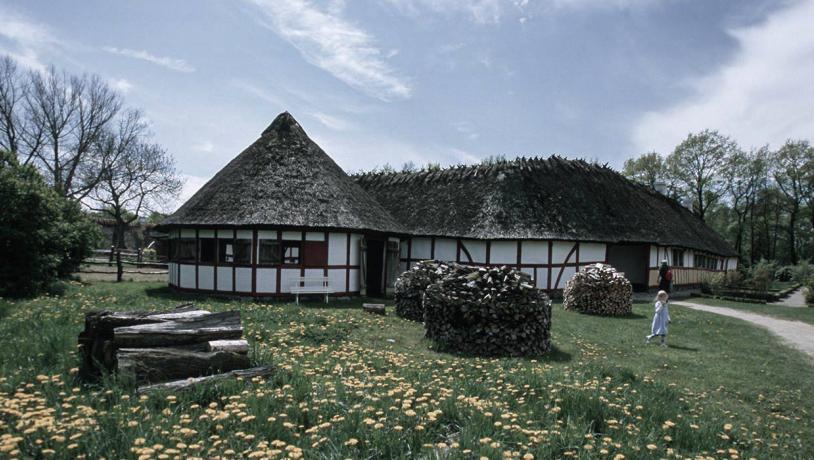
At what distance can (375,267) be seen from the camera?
19.3m

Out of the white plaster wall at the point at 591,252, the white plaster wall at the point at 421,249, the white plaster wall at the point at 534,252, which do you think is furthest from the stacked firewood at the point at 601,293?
the white plaster wall at the point at 421,249

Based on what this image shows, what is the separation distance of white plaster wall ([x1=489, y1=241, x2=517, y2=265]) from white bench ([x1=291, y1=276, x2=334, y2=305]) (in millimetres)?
7124

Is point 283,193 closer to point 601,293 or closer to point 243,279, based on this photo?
point 243,279

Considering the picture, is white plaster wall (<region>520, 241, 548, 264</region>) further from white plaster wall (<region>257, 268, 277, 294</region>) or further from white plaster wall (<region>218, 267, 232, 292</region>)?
white plaster wall (<region>218, 267, 232, 292</region>)

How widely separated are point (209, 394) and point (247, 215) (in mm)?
10651

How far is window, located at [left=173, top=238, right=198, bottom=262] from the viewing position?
1633 centimetres

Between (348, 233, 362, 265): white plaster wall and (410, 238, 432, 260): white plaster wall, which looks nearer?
(348, 233, 362, 265): white plaster wall

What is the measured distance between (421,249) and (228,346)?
15.7m

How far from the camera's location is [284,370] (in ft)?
19.4

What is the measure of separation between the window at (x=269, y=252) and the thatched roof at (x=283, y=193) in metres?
0.95

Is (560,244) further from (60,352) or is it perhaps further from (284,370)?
(60,352)

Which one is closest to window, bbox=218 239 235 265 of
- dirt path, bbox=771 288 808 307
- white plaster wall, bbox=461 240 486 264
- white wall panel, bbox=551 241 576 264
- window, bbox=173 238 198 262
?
window, bbox=173 238 198 262

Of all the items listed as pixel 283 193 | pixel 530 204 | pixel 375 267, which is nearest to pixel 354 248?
pixel 375 267

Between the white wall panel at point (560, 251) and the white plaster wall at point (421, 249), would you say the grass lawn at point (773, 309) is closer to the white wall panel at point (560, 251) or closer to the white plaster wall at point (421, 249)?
the white wall panel at point (560, 251)
